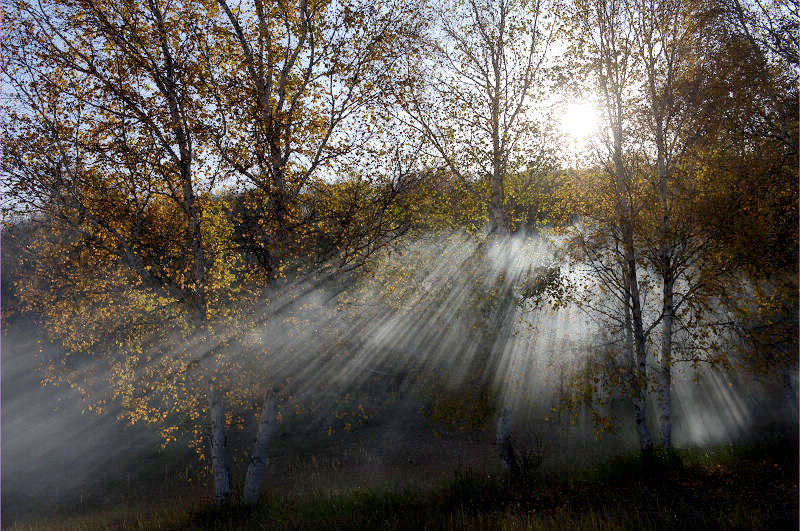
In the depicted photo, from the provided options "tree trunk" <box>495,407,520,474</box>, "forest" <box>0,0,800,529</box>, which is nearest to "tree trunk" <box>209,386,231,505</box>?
"forest" <box>0,0,800,529</box>

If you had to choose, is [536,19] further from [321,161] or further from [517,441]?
[517,441]

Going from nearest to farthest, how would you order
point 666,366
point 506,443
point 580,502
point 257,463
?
point 580,502 → point 257,463 → point 666,366 → point 506,443

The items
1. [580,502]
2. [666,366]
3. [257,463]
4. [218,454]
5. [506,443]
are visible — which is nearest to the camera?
[580,502]

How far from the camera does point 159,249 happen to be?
9555mm

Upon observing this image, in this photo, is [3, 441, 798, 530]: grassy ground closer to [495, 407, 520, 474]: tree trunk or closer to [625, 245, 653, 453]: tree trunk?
[495, 407, 520, 474]: tree trunk

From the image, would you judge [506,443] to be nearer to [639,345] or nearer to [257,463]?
[639,345]

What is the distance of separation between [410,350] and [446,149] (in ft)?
24.0

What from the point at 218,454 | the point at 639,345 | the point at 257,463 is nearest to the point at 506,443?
the point at 639,345

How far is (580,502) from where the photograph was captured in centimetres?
837

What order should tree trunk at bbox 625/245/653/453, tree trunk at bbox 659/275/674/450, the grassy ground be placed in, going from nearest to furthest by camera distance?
the grassy ground, tree trunk at bbox 625/245/653/453, tree trunk at bbox 659/275/674/450

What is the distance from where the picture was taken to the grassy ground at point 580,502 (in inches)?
275

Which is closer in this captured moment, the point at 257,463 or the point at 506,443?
the point at 257,463

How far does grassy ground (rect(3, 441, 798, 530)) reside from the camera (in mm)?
6988

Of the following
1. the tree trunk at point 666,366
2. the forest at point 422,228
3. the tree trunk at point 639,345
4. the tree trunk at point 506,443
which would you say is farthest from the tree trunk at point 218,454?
the tree trunk at point 666,366
